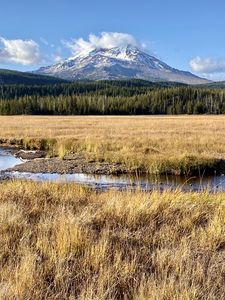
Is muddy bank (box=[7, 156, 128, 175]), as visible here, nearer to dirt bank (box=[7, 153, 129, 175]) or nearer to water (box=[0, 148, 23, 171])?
dirt bank (box=[7, 153, 129, 175])

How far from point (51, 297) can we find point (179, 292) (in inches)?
49.0

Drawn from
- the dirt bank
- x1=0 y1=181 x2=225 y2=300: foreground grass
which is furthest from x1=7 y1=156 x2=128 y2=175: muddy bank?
x1=0 y1=181 x2=225 y2=300: foreground grass

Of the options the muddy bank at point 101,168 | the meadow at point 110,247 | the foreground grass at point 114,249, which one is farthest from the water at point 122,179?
the foreground grass at point 114,249

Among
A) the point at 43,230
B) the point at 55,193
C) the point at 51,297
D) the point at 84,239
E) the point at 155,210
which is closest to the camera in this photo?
the point at 51,297

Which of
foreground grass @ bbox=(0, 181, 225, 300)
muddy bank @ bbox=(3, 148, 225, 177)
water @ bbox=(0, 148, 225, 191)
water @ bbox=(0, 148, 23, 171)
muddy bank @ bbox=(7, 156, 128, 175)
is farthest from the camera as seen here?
water @ bbox=(0, 148, 23, 171)

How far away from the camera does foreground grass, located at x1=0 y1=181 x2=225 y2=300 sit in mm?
4504

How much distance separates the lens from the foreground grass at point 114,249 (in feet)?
14.8

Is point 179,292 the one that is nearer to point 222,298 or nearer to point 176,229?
point 222,298

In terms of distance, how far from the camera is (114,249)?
5.78 metres

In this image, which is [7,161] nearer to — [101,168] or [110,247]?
[101,168]

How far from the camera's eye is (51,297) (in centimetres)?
430

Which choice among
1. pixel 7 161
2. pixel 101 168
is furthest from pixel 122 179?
pixel 7 161

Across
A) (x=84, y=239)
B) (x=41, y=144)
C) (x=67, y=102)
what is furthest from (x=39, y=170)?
(x=67, y=102)

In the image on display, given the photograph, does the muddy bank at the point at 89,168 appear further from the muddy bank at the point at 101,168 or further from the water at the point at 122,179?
the water at the point at 122,179
